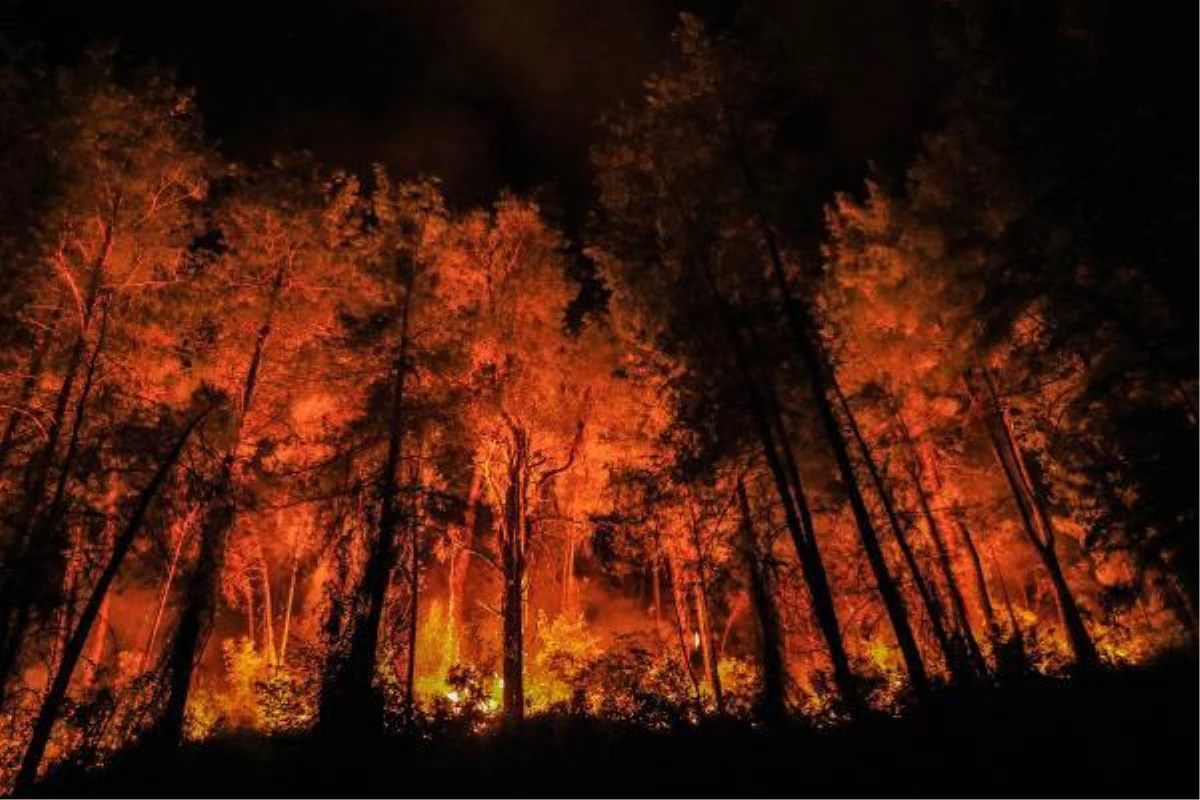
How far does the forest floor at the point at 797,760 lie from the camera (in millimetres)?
7719

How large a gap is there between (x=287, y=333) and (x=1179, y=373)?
592 inches

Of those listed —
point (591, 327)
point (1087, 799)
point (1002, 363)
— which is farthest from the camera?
point (591, 327)

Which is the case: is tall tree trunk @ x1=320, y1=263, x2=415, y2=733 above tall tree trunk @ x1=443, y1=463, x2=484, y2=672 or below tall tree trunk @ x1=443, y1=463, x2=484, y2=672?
below

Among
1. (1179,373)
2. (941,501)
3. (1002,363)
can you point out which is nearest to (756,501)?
(941,501)

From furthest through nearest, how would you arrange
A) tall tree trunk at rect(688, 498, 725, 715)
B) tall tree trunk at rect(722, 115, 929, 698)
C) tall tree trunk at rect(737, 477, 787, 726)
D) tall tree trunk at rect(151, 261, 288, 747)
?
tall tree trunk at rect(688, 498, 725, 715) < tall tree trunk at rect(151, 261, 288, 747) < tall tree trunk at rect(737, 477, 787, 726) < tall tree trunk at rect(722, 115, 929, 698)

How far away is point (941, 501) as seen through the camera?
16.0 metres

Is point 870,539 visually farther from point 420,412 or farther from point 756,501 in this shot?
point 420,412

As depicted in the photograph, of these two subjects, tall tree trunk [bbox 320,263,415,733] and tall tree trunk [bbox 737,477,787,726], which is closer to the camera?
tall tree trunk [bbox 320,263,415,733]

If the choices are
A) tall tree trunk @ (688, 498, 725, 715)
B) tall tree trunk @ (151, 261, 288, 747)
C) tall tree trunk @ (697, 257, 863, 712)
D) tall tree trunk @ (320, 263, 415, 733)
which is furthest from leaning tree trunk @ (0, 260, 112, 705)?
tall tree trunk @ (688, 498, 725, 715)

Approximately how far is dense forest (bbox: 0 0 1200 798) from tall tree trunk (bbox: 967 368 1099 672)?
101 mm

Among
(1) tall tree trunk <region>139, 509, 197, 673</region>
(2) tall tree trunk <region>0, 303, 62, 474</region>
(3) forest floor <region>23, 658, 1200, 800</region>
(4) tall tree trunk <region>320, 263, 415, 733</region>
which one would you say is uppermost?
(2) tall tree trunk <region>0, 303, 62, 474</region>

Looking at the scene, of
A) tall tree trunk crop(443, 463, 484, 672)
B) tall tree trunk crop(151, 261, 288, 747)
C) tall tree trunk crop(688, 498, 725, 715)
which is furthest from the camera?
tall tree trunk crop(443, 463, 484, 672)

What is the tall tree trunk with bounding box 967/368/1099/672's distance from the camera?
11859mm

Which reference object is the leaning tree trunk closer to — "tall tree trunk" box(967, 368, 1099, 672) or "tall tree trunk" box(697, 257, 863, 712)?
"tall tree trunk" box(697, 257, 863, 712)
